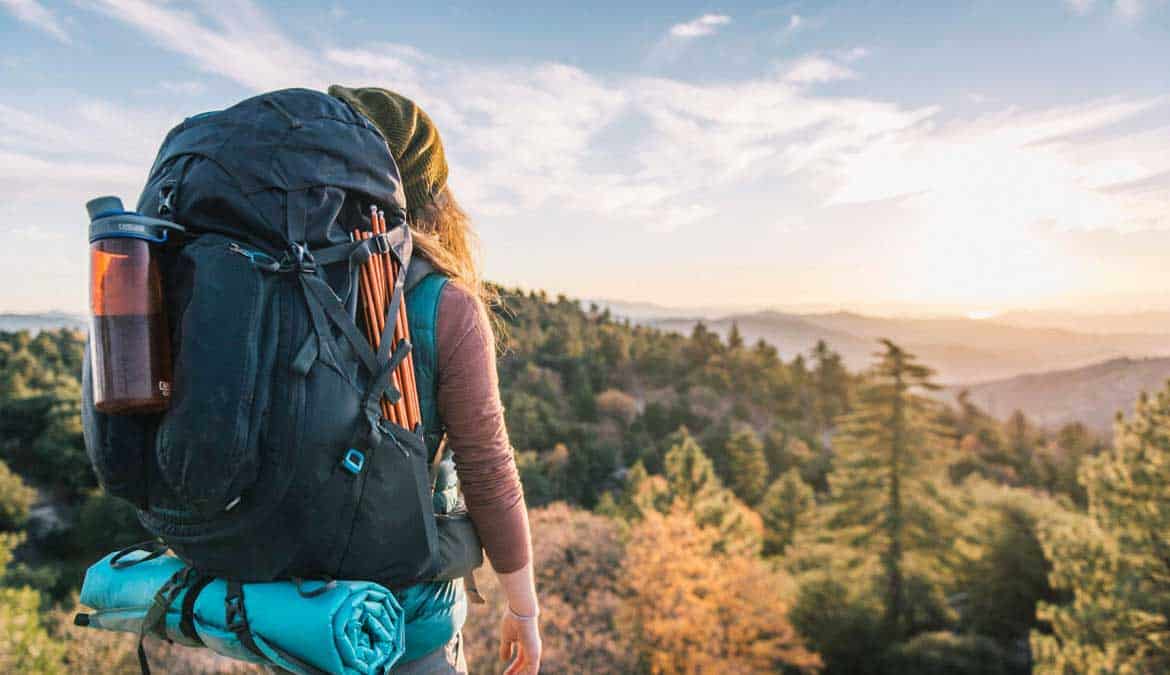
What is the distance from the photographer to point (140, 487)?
1.24m

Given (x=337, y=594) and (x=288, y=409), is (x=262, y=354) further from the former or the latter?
(x=337, y=594)

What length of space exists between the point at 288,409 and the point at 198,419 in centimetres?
14

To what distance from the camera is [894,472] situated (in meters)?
23.5

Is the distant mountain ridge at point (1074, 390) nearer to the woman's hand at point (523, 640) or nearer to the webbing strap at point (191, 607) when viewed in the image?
the woman's hand at point (523, 640)

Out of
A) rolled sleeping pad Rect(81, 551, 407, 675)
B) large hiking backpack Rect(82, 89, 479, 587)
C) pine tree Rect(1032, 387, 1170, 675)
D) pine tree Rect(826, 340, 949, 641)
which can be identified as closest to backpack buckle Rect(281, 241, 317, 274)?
large hiking backpack Rect(82, 89, 479, 587)

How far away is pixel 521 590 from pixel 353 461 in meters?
0.58

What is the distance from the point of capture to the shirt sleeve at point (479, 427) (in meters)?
1.41

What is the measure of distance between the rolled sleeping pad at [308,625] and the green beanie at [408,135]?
34.7 inches

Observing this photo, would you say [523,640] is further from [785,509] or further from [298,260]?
[785,509]

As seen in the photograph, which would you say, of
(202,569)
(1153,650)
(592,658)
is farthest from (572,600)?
(202,569)

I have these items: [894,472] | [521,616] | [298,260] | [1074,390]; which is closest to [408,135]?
[298,260]

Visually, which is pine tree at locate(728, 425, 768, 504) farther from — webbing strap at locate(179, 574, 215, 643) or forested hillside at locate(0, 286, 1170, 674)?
webbing strap at locate(179, 574, 215, 643)

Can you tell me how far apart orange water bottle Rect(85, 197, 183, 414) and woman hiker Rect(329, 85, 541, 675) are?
488mm

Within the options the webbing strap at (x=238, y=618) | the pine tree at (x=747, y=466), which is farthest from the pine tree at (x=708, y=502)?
the webbing strap at (x=238, y=618)
